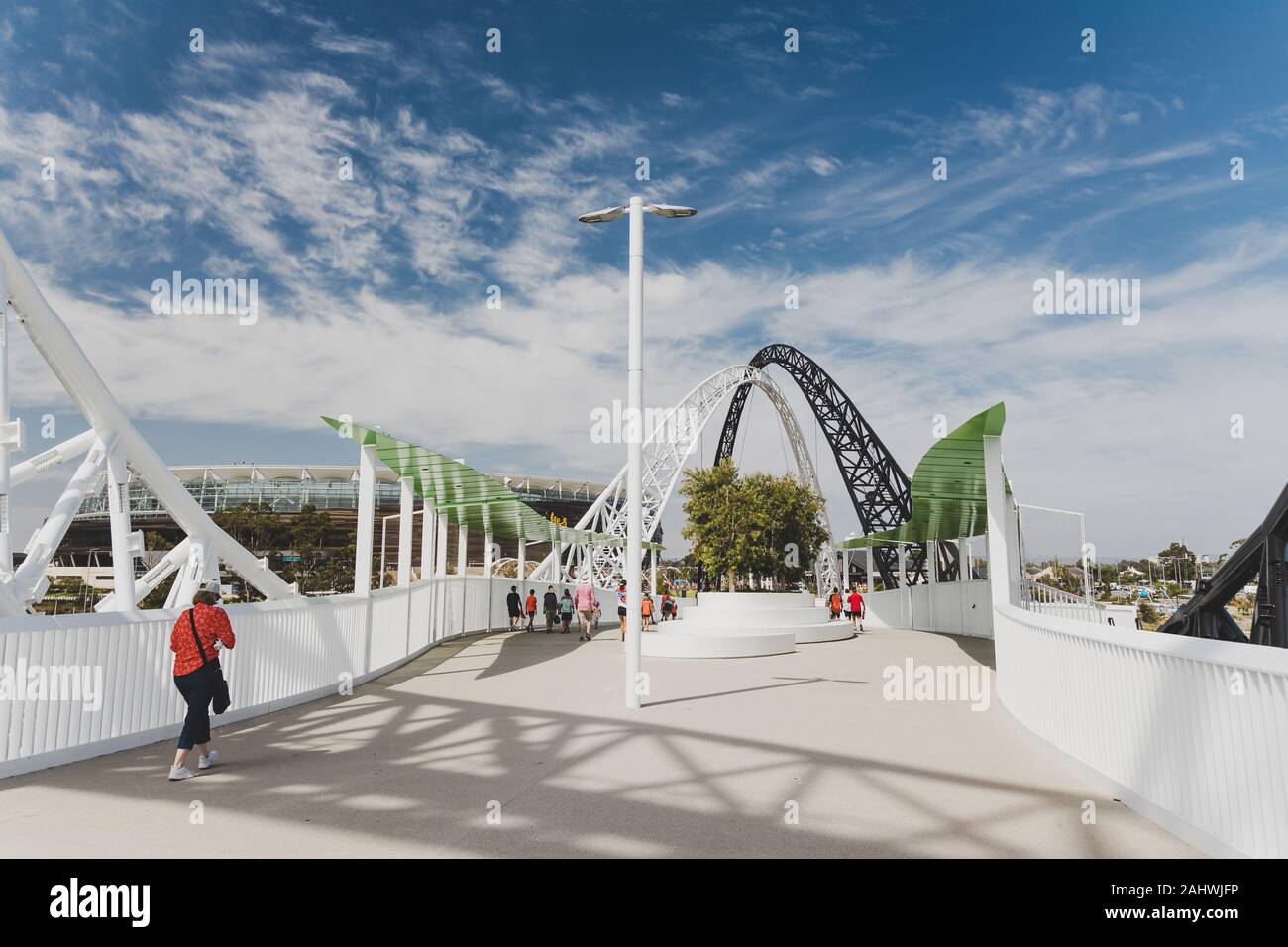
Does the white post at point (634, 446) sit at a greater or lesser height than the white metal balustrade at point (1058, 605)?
greater

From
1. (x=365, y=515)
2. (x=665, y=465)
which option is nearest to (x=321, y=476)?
(x=665, y=465)

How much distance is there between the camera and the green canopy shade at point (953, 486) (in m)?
10.9

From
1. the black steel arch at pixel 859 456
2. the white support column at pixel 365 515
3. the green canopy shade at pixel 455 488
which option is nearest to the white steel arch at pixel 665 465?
the black steel arch at pixel 859 456

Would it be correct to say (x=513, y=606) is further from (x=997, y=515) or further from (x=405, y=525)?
(x=997, y=515)

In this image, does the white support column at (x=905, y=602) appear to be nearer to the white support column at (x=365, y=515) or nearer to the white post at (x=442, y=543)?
the white post at (x=442, y=543)

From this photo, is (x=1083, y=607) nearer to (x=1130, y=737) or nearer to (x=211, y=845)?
(x=1130, y=737)

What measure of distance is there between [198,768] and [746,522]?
27.2m

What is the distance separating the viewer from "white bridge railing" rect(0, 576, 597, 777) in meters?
6.59

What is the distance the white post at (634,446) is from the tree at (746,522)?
74.2 ft

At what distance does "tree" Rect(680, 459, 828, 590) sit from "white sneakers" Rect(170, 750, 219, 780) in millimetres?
26684

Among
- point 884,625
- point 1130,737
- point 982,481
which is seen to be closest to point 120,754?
point 1130,737

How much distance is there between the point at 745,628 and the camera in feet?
75.0
